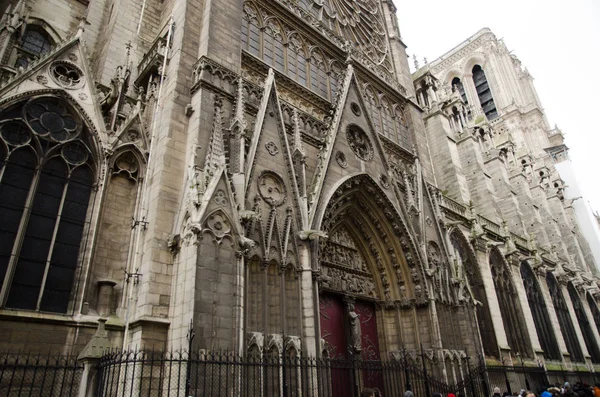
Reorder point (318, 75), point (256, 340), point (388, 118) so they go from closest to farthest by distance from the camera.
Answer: point (256, 340)
point (318, 75)
point (388, 118)

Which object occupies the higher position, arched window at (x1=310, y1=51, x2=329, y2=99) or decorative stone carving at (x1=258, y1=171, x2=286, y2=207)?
arched window at (x1=310, y1=51, x2=329, y2=99)

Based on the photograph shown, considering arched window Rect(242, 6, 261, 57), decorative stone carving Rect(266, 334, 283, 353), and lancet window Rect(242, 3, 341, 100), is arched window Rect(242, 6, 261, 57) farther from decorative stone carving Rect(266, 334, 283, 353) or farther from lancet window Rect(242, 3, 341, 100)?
decorative stone carving Rect(266, 334, 283, 353)

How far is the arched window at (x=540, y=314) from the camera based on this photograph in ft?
75.0

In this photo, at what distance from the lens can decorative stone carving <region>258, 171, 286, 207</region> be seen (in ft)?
34.0

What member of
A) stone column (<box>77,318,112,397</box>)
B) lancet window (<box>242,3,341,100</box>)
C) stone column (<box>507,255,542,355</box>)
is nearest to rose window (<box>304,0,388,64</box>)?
lancet window (<box>242,3,341,100</box>)

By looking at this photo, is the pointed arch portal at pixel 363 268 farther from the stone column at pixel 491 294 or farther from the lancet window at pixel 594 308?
the lancet window at pixel 594 308

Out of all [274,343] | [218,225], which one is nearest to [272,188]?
[218,225]

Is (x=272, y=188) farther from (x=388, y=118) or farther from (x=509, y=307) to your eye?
(x=509, y=307)

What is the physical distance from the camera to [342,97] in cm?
1427

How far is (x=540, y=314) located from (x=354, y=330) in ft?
55.3

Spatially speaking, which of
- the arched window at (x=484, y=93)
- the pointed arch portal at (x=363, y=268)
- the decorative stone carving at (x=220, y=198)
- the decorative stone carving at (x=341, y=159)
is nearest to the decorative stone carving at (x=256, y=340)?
the decorative stone carving at (x=220, y=198)

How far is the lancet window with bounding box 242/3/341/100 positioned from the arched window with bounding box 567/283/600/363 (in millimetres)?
24889

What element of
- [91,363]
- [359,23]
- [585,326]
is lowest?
[91,363]

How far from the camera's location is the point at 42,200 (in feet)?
28.9
